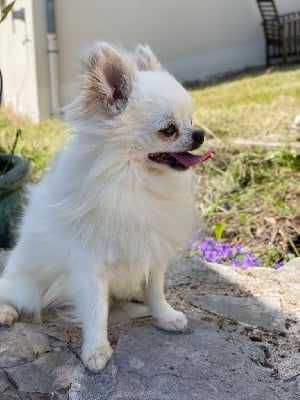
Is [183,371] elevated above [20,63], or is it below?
below

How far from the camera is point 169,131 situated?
6.24ft

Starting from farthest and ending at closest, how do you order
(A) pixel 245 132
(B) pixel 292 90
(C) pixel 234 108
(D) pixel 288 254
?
(B) pixel 292 90, (C) pixel 234 108, (A) pixel 245 132, (D) pixel 288 254

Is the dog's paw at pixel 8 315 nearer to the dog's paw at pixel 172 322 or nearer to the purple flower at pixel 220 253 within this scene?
the dog's paw at pixel 172 322

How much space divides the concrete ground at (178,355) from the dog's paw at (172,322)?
0.10 ft

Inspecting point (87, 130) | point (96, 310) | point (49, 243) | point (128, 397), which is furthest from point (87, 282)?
point (87, 130)

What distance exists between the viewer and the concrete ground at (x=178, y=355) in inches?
76.6

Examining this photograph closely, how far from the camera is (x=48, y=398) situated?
198cm

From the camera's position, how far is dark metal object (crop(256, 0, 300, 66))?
460 inches

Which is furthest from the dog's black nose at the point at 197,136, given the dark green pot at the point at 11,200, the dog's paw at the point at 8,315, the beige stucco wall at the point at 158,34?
the beige stucco wall at the point at 158,34

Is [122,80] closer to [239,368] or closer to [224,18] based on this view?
[239,368]

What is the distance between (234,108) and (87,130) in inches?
201

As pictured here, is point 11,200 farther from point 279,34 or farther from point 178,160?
point 279,34

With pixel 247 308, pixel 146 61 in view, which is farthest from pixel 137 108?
pixel 247 308

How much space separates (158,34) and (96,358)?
8633 millimetres
